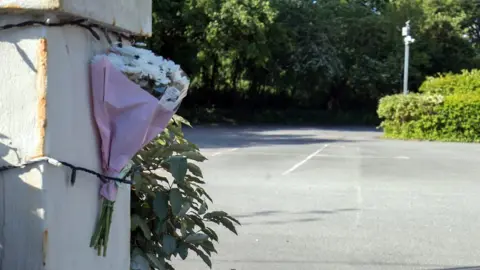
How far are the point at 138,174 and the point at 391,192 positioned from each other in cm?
878

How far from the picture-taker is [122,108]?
2.21m

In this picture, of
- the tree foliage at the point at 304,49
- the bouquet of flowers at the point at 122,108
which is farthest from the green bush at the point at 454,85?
the bouquet of flowers at the point at 122,108

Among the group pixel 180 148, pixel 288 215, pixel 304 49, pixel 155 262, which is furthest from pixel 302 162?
pixel 304 49

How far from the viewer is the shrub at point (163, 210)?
2.74 metres

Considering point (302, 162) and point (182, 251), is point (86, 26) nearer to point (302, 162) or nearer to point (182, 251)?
point (182, 251)

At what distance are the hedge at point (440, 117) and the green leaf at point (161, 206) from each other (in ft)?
79.7

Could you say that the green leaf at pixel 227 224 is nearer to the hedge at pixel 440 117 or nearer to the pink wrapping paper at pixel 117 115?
the pink wrapping paper at pixel 117 115

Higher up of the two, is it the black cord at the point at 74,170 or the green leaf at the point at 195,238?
the black cord at the point at 74,170

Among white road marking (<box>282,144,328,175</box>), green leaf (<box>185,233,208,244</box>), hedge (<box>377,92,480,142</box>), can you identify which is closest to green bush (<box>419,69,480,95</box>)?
hedge (<box>377,92,480,142</box>)

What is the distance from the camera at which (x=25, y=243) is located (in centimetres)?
192

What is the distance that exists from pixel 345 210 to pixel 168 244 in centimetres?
635

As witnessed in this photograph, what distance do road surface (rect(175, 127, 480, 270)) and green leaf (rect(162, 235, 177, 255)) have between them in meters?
2.92

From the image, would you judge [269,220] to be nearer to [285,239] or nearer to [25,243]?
[285,239]

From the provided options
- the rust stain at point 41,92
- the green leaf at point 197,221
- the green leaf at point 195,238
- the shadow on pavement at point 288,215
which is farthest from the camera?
the shadow on pavement at point 288,215
